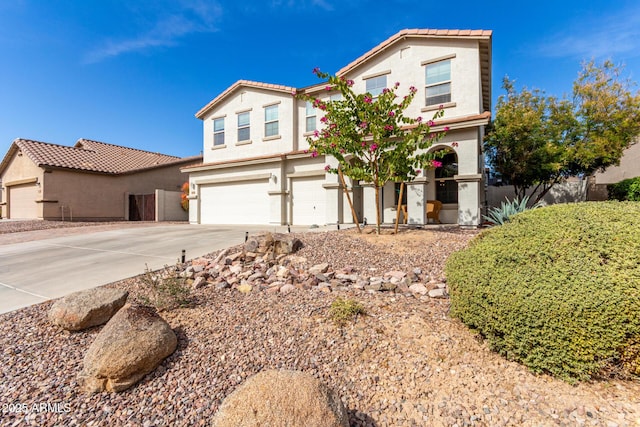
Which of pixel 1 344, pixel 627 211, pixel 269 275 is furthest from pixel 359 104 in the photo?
pixel 1 344

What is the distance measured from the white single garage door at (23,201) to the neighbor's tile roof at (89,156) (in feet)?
6.50

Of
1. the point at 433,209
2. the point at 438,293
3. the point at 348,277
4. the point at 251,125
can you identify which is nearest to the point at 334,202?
the point at 433,209

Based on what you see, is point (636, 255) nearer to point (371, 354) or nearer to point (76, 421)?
point (371, 354)

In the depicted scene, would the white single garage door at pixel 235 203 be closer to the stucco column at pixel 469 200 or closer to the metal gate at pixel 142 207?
the metal gate at pixel 142 207

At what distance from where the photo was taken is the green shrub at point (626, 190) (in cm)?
1254

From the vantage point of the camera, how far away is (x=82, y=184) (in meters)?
18.2

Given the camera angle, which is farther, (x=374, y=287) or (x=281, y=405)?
(x=374, y=287)

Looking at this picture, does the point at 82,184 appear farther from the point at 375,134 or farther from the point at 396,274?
the point at 396,274

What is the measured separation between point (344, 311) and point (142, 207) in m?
20.1

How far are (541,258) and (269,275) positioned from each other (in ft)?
12.8

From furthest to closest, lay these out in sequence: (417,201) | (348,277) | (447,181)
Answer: (447,181) < (417,201) < (348,277)

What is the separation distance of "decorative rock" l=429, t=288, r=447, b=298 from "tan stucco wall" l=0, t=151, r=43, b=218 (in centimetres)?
2156

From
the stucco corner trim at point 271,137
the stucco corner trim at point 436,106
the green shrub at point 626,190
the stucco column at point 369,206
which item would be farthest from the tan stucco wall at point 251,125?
the green shrub at point 626,190

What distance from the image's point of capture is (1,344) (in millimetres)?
3439
